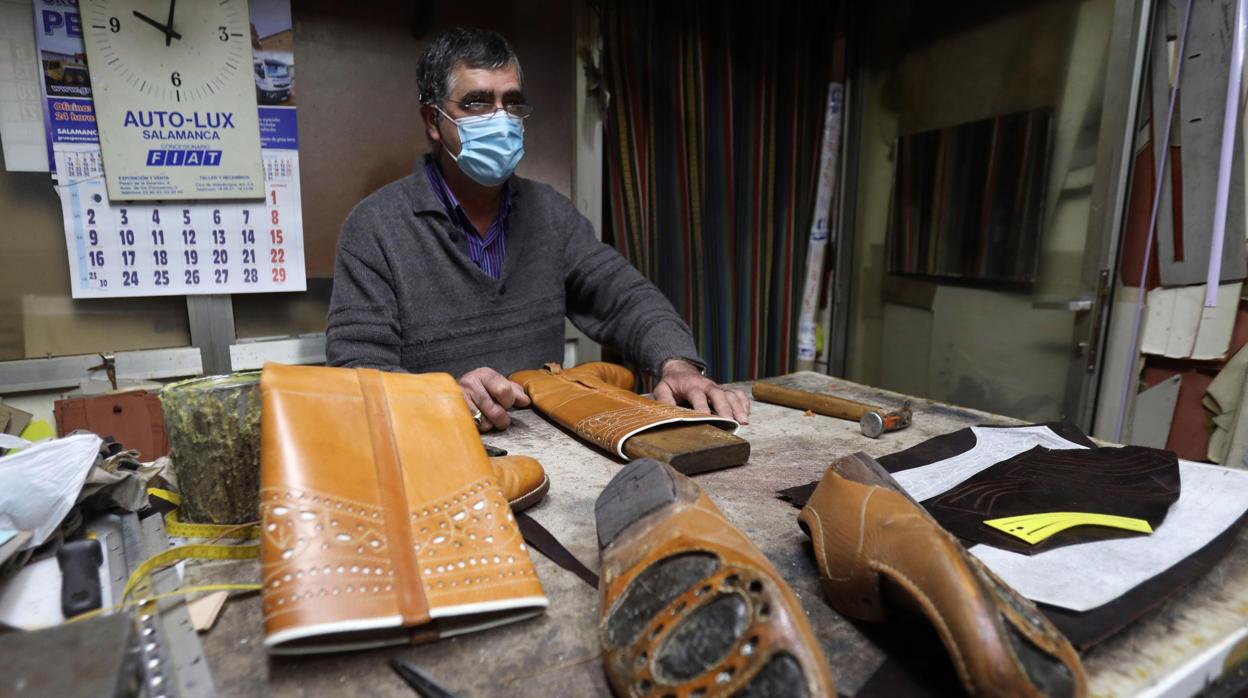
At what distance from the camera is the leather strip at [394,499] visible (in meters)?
0.57

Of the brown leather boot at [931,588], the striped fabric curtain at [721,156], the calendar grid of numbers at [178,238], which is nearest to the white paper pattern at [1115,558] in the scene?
the brown leather boot at [931,588]

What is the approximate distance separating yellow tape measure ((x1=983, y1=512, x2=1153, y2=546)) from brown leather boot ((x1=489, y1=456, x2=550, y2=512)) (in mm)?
596

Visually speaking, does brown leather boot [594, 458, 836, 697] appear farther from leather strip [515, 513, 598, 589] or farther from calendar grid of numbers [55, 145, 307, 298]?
calendar grid of numbers [55, 145, 307, 298]

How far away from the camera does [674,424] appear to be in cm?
111

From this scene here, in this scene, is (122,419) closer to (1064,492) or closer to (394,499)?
(394,499)

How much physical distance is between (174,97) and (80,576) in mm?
1618

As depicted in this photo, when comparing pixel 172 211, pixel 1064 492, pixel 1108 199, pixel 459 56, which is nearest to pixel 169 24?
pixel 172 211

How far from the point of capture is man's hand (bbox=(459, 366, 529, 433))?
47.6 inches

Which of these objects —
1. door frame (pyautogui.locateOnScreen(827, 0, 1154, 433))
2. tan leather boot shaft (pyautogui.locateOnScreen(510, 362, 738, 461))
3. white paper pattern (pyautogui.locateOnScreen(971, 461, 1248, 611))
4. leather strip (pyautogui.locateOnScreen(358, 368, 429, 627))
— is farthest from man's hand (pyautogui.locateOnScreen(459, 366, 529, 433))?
door frame (pyautogui.locateOnScreen(827, 0, 1154, 433))

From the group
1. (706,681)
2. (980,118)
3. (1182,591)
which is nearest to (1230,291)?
(980,118)

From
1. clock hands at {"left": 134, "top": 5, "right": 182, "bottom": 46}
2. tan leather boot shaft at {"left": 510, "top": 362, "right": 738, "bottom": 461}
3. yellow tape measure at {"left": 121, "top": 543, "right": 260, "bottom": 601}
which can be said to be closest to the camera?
yellow tape measure at {"left": 121, "top": 543, "right": 260, "bottom": 601}

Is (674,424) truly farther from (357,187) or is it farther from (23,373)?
(23,373)

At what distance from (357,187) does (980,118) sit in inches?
89.1

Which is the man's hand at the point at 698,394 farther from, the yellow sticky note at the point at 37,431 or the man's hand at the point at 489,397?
the yellow sticky note at the point at 37,431
